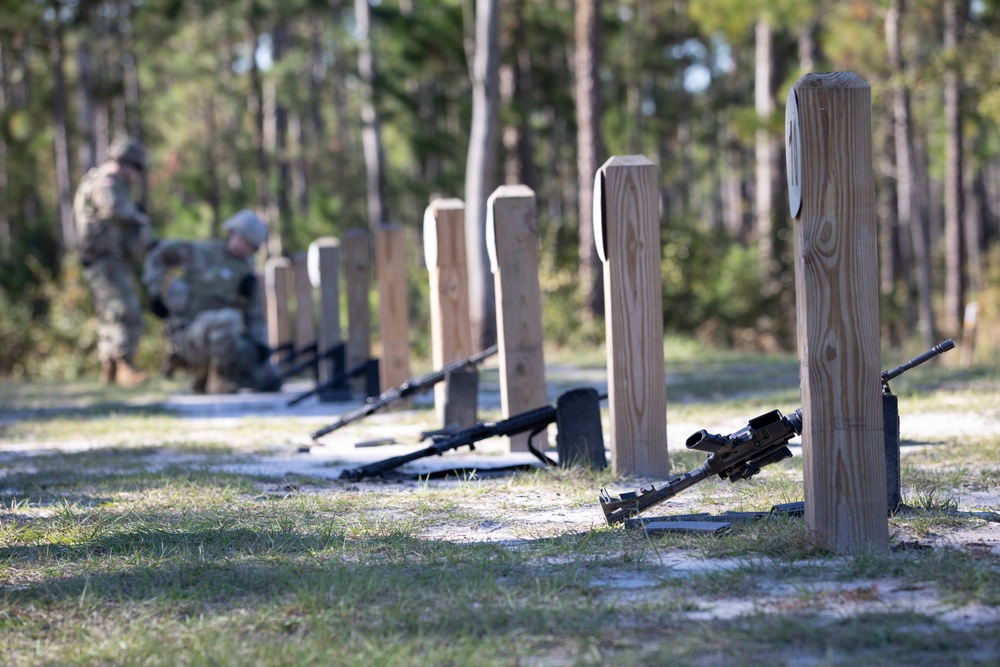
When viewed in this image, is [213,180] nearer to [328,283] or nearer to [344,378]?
[328,283]

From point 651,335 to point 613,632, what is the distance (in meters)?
2.41

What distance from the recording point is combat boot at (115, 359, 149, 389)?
12.7 m

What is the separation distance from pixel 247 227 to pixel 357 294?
2254mm

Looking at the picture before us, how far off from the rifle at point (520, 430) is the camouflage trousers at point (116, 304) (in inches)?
313

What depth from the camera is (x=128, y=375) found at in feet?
41.9

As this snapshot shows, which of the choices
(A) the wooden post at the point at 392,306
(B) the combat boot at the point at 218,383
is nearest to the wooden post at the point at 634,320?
(A) the wooden post at the point at 392,306

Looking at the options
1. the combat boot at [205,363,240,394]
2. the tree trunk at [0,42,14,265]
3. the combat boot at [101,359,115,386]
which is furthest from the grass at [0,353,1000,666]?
the tree trunk at [0,42,14,265]

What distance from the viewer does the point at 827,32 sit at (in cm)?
2531

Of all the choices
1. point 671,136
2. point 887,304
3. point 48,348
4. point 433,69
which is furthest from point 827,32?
point 671,136

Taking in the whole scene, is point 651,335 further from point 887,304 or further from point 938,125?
point 938,125

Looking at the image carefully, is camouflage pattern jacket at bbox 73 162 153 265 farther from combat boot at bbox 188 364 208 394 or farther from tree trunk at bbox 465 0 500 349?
tree trunk at bbox 465 0 500 349

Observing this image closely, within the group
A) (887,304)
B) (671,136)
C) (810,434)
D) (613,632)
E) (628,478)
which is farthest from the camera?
(671,136)

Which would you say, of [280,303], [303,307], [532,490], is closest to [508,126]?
[280,303]

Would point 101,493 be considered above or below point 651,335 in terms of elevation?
below
